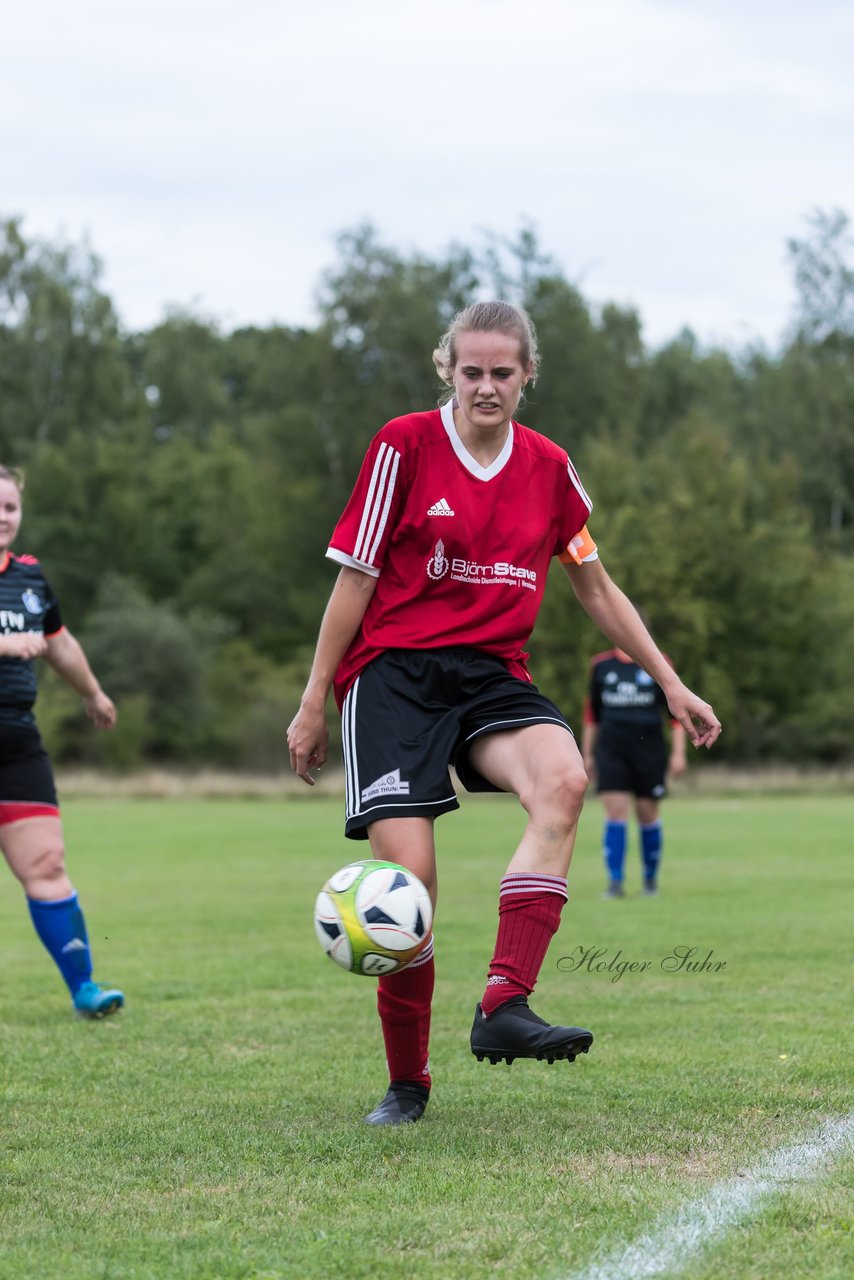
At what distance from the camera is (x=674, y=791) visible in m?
35.5

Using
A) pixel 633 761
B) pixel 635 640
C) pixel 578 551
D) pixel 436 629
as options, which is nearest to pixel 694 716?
pixel 635 640

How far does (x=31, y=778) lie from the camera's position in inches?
249

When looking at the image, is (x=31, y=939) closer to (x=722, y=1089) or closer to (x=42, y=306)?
(x=722, y=1089)

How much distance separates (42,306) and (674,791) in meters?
26.5

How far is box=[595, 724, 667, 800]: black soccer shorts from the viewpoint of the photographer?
12141mm

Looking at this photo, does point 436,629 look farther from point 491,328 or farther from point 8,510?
point 8,510

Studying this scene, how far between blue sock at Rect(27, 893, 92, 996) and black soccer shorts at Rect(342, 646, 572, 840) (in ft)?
7.78

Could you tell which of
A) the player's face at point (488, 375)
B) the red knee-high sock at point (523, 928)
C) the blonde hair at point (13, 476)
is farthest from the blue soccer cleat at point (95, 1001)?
the player's face at point (488, 375)

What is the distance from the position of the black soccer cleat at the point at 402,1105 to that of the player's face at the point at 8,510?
2.84 meters

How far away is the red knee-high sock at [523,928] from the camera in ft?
13.0

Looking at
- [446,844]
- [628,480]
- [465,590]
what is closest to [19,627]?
[465,590]

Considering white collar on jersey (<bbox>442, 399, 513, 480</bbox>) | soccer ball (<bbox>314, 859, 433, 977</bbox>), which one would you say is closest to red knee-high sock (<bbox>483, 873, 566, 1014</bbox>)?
soccer ball (<bbox>314, 859, 433, 977</bbox>)

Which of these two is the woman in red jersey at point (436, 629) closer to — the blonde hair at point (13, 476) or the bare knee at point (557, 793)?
the bare knee at point (557, 793)

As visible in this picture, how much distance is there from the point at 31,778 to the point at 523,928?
2963 mm
